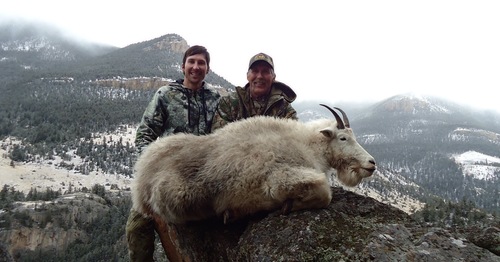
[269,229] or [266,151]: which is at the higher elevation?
[266,151]

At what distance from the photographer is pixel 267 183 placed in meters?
4.05

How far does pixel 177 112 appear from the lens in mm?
6668

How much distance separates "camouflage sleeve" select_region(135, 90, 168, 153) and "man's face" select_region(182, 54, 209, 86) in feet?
1.91

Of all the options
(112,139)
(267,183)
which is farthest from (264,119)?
(112,139)

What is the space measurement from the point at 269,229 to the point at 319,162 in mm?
1201

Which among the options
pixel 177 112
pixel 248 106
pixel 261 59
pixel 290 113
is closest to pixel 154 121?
→ pixel 177 112

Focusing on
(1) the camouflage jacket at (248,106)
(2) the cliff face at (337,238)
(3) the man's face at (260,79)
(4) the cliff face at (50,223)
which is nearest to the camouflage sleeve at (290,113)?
(1) the camouflage jacket at (248,106)

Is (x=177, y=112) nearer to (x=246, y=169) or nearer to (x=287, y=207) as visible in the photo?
(x=246, y=169)

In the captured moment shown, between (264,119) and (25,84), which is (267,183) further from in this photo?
(25,84)

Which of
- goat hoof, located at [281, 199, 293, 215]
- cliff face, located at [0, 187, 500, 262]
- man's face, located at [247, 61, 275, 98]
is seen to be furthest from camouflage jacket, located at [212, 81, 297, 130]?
goat hoof, located at [281, 199, 293, 215]

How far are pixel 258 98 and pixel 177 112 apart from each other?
1451mm

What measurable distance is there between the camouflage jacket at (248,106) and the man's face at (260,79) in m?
0.17

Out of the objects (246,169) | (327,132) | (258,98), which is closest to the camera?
(246,169)

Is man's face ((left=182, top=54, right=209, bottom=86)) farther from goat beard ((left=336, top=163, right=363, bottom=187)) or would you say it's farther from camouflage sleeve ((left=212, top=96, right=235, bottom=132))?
goat beard ((left=336, top=163, right=363, bottom=187))
